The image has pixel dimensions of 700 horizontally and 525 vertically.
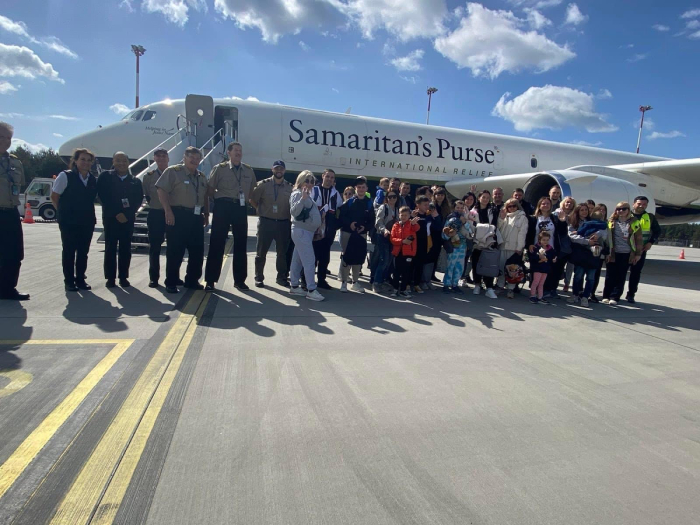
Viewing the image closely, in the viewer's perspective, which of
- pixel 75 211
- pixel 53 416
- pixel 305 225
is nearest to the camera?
pixel 53 416

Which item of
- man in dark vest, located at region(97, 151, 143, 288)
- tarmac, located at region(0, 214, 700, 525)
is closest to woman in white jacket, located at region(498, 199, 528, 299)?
tarmac, located at region(0, 214, 700, 525)

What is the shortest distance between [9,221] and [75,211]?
2.13ft

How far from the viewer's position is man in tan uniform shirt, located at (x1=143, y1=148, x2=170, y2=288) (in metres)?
5.53

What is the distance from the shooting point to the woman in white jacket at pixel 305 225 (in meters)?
5.17

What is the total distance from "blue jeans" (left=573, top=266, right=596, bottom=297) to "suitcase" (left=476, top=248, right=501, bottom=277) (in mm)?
1157

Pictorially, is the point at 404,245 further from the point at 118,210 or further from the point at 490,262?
the point at 118,210

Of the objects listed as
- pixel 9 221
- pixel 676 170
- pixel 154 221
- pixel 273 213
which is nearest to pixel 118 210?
pixel 154 221

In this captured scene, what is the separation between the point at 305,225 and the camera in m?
5.25

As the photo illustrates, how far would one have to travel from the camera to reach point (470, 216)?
20.4ft

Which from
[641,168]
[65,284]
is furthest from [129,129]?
[641,168]

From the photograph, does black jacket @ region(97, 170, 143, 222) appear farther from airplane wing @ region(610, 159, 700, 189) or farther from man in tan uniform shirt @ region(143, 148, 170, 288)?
airplane wing @ region(610, 159, 700, 189)

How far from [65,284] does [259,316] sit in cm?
267

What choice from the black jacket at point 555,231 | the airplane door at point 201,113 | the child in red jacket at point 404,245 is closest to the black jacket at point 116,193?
the child in red jacket at point 404,245

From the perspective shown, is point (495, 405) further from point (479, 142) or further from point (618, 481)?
point (479, 142)
